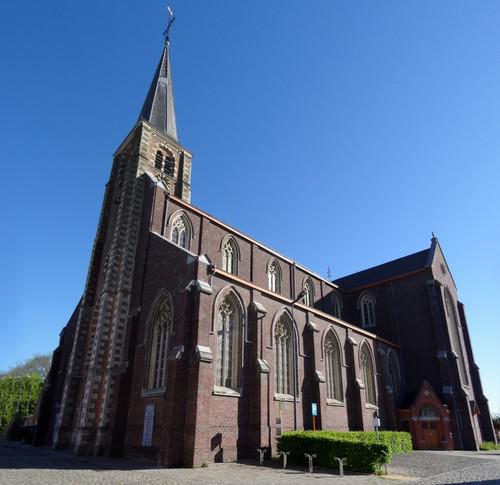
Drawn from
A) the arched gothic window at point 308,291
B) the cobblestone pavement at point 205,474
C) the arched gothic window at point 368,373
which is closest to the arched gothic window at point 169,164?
the arched gothic window at point 308,291

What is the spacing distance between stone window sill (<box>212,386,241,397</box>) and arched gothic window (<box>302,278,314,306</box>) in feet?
56.2

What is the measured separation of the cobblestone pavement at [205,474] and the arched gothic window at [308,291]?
1827 cm

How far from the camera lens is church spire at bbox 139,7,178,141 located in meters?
34.2

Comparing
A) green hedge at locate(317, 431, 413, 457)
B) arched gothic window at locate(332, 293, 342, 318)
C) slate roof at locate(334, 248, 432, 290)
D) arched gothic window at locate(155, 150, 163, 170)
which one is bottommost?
green hedge at locate(317, 431, 413, 457)

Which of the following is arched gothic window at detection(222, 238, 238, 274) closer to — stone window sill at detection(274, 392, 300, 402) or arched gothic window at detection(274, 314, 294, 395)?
arched gothic window at detection(274, 314, 294, 395)

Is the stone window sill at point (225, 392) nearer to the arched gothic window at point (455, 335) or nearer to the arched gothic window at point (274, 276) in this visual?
the arched gothic window at point (274, 276)

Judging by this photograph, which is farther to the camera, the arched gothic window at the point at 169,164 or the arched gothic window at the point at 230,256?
the arched gothic window at the point at 169,164

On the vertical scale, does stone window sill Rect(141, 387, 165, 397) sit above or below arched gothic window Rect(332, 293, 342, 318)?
below

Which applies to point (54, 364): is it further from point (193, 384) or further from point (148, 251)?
point (193, 384)

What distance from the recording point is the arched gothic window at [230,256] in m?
28.6

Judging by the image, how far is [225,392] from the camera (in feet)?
60.9

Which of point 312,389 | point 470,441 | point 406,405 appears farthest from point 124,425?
point 470,441

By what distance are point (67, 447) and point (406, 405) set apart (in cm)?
2443

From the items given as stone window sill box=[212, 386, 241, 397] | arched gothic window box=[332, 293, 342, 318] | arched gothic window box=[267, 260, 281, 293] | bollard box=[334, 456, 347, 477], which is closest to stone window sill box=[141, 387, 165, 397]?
stone window sill box=[212, 386, 241, 397]
